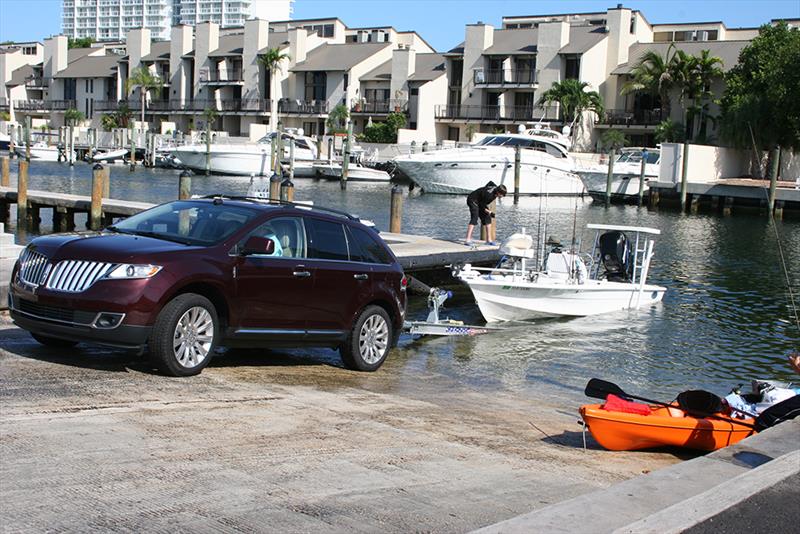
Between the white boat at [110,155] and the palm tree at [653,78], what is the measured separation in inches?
1699

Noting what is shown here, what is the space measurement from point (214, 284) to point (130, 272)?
918mm

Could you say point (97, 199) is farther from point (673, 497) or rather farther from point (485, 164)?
point (485, 164)

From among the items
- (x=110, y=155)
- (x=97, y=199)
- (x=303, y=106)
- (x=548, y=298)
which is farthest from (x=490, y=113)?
(x=548, y=298)

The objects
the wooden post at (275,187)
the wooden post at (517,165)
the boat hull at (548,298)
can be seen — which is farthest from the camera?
the wooden post at (517,165)

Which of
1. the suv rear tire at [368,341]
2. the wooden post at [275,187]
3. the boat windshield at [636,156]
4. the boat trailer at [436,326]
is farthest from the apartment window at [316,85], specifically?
the suv rear tire at [368,341]

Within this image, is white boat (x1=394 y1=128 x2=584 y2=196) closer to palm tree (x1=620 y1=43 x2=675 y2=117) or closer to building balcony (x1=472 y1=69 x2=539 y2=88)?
palm tree (x1=620 y1=43 x2=675 y2=117)

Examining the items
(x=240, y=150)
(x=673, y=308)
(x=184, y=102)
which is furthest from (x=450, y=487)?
(x=184, y=102)

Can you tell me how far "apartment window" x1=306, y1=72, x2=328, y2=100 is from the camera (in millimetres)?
96250

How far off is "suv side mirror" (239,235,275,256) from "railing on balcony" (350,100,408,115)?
80379 millimetres

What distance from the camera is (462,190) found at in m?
60.4

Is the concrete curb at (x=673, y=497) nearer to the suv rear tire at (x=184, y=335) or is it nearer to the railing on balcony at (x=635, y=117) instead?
the suv rear tire at (x=184, y=335)

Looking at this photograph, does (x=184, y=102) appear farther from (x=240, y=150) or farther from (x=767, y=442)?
(x=767, y=442)

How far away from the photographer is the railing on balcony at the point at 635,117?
3108 inches

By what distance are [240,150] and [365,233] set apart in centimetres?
6280
